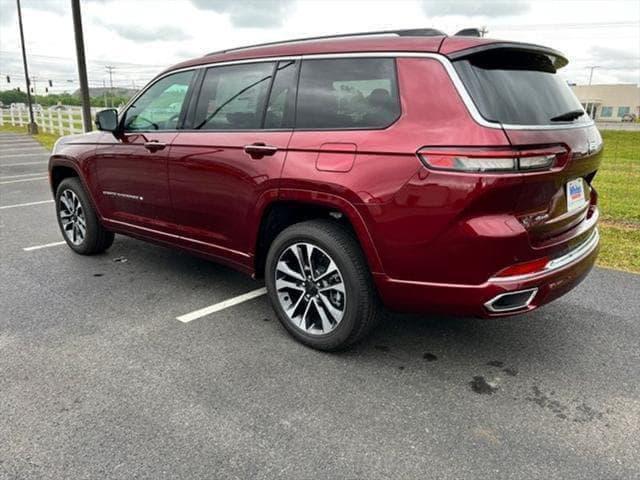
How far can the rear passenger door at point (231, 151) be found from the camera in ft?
11.1

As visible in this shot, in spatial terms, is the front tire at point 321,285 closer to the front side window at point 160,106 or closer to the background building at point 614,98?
the front side window at point 160,106

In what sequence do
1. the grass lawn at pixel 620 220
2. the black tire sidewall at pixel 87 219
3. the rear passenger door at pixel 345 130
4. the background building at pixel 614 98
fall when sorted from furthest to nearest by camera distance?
the background building at pixel 614 98 → the grass lawn at pixel 620 220 → the black tire sidewall at pixel 87 219 → the rear passenger door at pixel 345 130

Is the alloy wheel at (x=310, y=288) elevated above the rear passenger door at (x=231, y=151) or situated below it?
below

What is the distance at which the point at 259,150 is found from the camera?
11.1 ft

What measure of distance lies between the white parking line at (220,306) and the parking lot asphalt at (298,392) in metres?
0.07

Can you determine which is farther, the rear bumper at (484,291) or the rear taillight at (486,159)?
the rear bumper at (484,291)

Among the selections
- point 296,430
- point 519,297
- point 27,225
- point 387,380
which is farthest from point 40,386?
point 27,225

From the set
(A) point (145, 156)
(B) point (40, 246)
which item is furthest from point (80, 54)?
(A) point (145, 156)

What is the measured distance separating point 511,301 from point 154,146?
2904mm

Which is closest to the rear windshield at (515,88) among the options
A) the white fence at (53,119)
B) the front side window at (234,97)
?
the front side window at (234,97)

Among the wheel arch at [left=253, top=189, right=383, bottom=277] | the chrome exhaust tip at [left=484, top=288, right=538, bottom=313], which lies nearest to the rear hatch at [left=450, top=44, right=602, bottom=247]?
the chrome exhaust tip at [left=484, top=288, right=538, bottom=313]

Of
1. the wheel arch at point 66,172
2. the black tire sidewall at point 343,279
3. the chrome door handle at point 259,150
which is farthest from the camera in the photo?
the wheel arch at point 66,172

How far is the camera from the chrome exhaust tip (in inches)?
106

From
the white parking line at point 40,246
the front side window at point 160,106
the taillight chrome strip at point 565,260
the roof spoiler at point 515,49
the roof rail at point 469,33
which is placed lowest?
the white parking line at point 40,246
